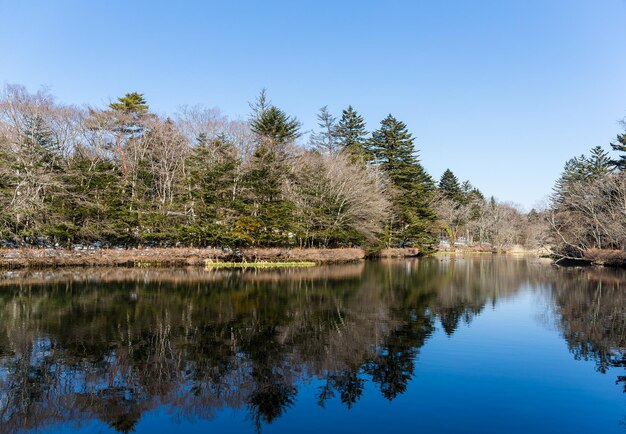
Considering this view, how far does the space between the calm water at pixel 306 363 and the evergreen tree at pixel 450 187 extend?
55.3 metres

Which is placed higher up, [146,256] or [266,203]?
[266,203]

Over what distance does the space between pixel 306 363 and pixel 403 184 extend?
44.7 metres

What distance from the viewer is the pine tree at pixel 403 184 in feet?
165

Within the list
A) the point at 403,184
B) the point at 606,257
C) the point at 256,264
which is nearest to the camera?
the point at 256,264

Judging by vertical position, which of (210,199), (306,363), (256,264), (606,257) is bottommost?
(306,363)

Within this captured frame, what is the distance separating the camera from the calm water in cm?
667

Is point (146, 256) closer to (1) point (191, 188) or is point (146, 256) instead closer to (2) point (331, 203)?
(1) point (191, 188)

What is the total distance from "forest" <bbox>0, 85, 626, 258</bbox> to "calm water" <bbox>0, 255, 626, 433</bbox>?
47.5 feet

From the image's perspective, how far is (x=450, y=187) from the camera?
239 feet

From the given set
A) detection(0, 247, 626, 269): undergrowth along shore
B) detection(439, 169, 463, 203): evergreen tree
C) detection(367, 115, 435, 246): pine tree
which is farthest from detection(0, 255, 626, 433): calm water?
detection(439, 169, 463, 203): evergreen tree

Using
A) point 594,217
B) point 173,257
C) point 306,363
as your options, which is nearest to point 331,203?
point 173,257

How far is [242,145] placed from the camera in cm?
4153

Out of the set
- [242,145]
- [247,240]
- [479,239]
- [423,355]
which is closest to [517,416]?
[423,355]

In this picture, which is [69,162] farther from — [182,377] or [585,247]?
[585,247]
